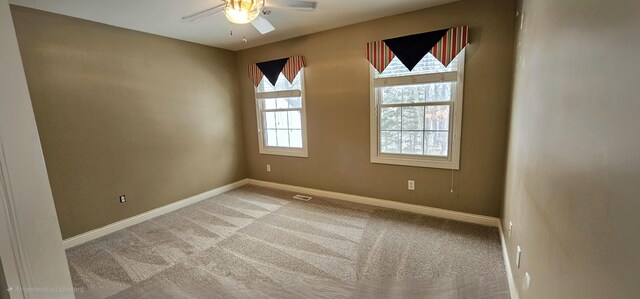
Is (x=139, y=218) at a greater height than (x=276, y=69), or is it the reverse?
(x=276, y=69)

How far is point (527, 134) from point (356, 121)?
2036 millimetres

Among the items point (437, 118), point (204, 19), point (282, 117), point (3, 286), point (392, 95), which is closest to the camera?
point (3, 286)

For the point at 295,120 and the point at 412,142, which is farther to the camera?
the point at 295,120

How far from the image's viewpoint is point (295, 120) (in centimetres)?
413

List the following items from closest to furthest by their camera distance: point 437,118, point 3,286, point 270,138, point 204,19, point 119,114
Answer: point 3,286 → point 204,19 → point 437,118 → point 119,114 → point 270,138

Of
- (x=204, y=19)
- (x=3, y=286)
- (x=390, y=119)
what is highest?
(x=204, y=19)

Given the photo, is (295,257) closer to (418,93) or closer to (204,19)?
(418,93)

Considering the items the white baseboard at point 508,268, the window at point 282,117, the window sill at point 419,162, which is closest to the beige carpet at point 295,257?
the white baseboard at point 508,268

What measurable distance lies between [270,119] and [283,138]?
40 cm

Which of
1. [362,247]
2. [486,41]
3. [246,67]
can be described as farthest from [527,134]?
[246,67]

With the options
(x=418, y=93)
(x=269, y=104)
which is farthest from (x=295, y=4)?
(x=269, y=104)

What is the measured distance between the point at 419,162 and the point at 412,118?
540 mm

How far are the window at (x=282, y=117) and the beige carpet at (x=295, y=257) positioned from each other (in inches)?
46.7

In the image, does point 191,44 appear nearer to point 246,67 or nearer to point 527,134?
point 246,67
